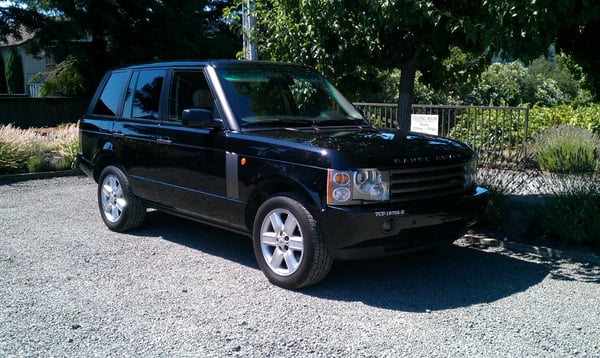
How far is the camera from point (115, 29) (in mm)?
20500

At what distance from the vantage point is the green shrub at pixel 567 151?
25.8 feet

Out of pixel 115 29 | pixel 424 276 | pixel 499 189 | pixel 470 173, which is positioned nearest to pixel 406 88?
pixel 499 189

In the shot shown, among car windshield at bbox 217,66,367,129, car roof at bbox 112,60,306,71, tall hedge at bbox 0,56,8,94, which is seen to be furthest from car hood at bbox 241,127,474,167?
tall hedge at bbox 0,56,8,94

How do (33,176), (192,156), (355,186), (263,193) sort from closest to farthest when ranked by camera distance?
(355,186)
(263,193)
(192,156)
(33,176)

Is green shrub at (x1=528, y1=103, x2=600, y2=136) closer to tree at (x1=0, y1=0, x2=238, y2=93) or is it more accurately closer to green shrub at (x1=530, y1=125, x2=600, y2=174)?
green shrub at (x1=530, y1=125, x2=600, y2=174)

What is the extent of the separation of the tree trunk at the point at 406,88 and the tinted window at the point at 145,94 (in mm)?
3314

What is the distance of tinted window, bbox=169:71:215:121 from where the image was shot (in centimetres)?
640

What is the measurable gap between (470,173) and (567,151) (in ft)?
14.8

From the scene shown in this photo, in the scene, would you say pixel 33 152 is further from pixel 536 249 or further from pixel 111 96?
pixel 536 249

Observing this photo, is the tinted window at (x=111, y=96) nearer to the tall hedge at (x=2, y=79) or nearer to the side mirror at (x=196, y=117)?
the side mirror at (x=196, y=117)

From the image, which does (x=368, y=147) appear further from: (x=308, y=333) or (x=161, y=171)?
(x=161, y=171)

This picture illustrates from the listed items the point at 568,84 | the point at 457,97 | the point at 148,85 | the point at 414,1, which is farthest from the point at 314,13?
the point at 568,84

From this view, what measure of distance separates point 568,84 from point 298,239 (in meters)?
25.4

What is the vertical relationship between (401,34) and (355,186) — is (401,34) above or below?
above
